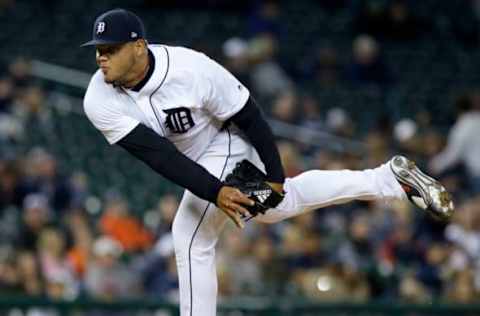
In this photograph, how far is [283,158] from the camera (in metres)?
10.8

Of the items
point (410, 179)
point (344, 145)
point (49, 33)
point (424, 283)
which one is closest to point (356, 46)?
point (344, 145)

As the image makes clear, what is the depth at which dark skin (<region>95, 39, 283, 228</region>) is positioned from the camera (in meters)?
6.35

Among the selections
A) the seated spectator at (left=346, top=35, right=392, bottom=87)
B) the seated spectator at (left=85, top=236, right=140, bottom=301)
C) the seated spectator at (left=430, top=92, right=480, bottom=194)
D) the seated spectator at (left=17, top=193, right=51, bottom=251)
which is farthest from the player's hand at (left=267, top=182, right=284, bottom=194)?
the seated spectator at (left=346, top=35, right=392, bottom=87)

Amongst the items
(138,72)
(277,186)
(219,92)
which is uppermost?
(138,72)

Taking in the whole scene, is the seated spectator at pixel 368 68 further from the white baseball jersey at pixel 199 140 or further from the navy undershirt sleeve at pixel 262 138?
the navy undershirt sleeve at pixel 262 138

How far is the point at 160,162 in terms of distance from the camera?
6414 millimetres

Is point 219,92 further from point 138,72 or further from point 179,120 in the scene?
point 138,72

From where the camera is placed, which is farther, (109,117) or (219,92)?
(219,92)

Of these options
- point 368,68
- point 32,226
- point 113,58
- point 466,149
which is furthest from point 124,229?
point 113,58

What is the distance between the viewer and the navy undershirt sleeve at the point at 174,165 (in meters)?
6.38

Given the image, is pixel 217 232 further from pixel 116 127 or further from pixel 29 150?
pixel 29 150

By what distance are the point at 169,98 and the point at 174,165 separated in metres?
0.36

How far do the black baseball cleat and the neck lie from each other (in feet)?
4.55

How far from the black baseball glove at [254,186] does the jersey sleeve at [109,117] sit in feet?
1.86
